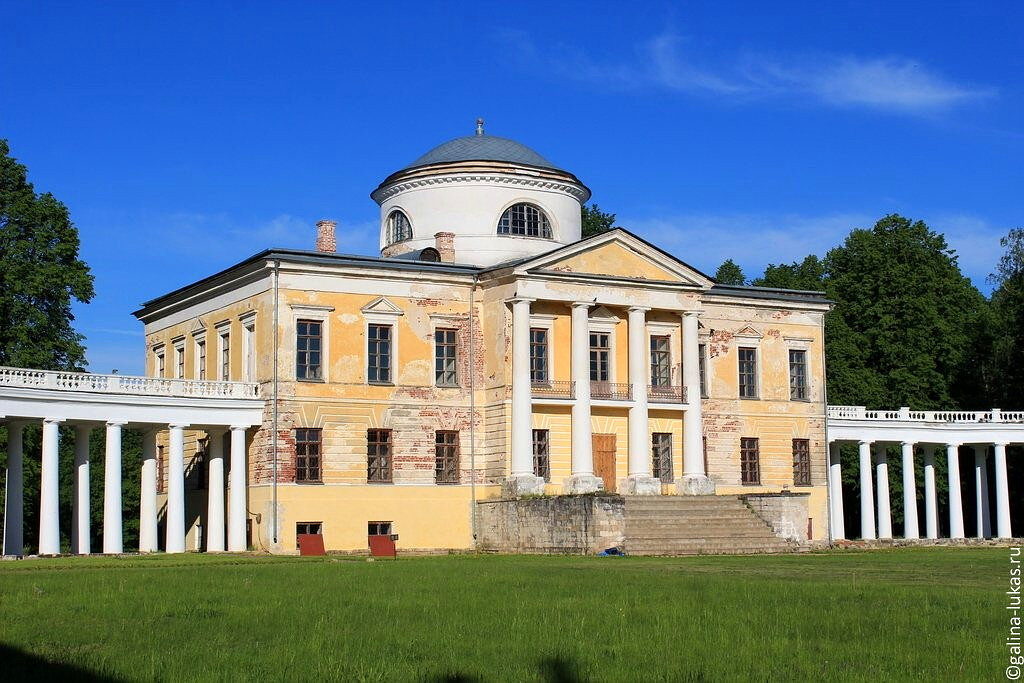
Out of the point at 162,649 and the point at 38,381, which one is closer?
the point at 162,649

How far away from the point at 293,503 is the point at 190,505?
6.90 metres

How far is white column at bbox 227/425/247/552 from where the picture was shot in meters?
42.0

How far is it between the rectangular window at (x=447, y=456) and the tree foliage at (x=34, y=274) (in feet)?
49.2

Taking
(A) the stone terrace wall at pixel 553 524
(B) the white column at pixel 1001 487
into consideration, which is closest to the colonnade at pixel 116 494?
(A) the stone terrace wall at pixel 553 524

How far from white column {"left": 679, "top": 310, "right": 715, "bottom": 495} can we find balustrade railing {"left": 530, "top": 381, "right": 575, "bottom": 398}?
13.8 feet

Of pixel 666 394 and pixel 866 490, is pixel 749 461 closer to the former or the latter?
pixel 666 394

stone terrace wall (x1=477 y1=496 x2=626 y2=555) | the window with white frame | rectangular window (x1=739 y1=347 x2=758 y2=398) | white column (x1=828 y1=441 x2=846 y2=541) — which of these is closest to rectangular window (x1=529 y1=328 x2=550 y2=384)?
stone terrace wall (x1=477 y1=496 x2=626 y2=555)

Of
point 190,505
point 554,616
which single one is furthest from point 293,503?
point 554,616

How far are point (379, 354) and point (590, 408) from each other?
6.85 meters

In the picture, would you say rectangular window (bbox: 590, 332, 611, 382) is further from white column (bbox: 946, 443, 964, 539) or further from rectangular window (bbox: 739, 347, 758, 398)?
white column (bbox: 946, 443, 964, 539)

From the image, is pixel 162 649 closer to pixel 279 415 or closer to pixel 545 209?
pixel 279 415

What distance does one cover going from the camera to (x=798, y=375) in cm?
5156

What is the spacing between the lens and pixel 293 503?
42.1 metres

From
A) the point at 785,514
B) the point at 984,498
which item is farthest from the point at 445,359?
the point at 984,498
